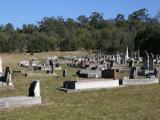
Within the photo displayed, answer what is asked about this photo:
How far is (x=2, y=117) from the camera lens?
40.5 ft

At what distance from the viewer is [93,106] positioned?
1472cm

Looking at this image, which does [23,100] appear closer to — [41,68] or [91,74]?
[91,74]

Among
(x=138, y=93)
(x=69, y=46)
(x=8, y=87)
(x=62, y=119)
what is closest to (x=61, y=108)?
(x=62, y=119)

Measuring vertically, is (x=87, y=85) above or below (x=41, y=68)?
below

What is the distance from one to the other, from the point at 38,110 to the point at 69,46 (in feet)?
292

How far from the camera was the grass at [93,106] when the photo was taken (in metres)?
12.6

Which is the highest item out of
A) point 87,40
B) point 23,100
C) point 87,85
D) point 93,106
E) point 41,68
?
point 87,40

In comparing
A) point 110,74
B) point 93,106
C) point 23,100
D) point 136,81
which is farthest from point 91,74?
point 23,100

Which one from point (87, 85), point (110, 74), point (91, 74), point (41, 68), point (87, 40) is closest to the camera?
point (87, 85)

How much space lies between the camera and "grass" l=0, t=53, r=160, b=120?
12562 millimetres

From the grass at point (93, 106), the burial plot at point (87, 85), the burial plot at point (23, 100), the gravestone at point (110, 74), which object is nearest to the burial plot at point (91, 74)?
the gravestone at point (110, 74)

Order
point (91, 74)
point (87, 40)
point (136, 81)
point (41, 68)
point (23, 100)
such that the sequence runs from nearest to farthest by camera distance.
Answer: point (23, 100) < point (136, 81) < point (91, 74) < point (41, 68) < point (87, 40)

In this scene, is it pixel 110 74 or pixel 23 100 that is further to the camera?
pixel 110 74

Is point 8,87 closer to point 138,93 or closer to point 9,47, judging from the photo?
point 138,93
